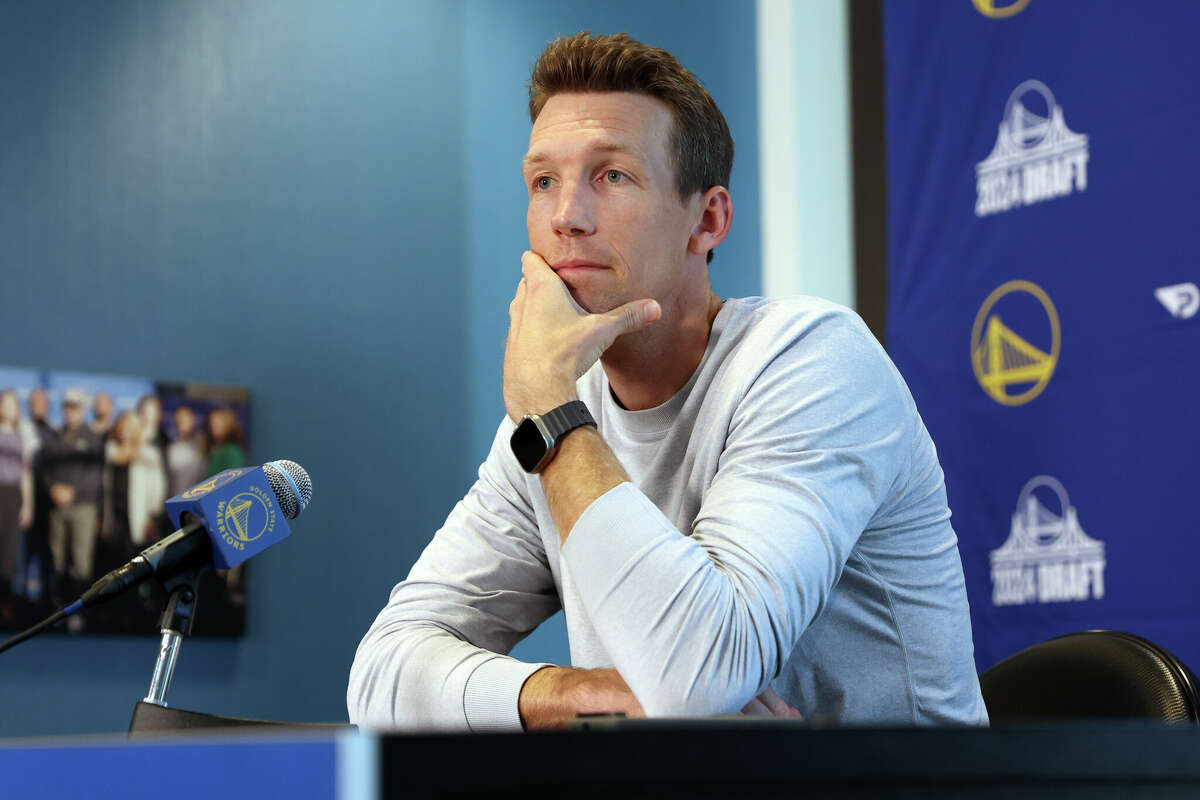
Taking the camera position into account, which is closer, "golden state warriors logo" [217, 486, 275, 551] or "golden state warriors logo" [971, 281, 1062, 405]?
"golden state warriors logo" [217, 486, 275, 551]

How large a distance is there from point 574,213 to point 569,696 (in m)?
0.60

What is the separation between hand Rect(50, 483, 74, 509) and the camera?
3.03 metres

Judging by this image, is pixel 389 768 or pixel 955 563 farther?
pixel 955 563

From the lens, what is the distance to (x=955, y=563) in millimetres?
1570

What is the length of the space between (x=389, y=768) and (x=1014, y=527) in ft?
9.00

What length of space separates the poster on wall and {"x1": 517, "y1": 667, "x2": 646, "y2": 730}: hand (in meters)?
1.92

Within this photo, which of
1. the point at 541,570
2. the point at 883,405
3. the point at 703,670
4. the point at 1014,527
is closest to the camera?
the point at 703,670

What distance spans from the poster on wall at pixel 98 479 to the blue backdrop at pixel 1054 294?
1.73 m

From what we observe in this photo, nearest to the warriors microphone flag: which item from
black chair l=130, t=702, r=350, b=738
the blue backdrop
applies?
black chair l=130, t=702, r=350, b=738

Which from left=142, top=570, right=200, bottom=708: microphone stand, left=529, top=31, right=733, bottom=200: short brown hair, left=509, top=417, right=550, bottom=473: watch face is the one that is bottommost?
left=142, top=570, right=200, bottom=708: microphone stand

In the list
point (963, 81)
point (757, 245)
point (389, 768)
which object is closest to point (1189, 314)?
point (963, 81)

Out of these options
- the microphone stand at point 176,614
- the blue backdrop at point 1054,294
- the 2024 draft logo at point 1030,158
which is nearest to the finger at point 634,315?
the microphone stand at point 176,614

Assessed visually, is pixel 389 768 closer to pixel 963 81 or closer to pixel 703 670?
pixel 703 670

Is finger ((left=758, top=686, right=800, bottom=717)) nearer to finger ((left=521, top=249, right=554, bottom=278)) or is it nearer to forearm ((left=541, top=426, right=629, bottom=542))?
forearm ((left=541, top=426, right=629, bottom=542))
